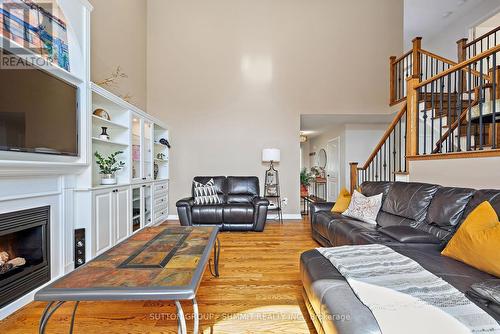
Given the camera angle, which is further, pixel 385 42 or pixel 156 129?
pixel 385 42

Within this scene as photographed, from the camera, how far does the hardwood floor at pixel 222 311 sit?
5.74 ft

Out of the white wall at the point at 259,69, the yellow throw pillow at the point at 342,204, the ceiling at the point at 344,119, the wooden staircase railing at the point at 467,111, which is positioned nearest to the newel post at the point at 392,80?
the white wall at the point at 259,69

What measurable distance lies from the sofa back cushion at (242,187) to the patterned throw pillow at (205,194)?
0.30 meters

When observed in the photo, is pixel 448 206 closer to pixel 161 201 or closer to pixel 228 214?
pixel 228 214

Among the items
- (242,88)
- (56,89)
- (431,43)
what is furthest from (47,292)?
(431,43)

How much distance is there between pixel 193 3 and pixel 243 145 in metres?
3.15

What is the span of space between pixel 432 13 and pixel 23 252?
8.52 m

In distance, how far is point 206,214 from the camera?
4312 millimetres

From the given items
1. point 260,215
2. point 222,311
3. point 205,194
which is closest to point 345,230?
point 222,311

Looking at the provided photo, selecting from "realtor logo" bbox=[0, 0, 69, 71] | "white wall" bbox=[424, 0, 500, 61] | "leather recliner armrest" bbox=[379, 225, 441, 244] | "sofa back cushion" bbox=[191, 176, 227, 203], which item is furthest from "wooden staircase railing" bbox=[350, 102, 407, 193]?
"realtor logo" bbox=[0, 0, 69, 71]

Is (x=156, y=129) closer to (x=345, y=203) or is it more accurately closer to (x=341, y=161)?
(x=345, y=203)

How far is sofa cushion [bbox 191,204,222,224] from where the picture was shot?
431 cm

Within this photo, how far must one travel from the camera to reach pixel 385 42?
18.0 ft

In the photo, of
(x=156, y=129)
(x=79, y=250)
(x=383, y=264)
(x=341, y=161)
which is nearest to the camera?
(x=383, y=264)
